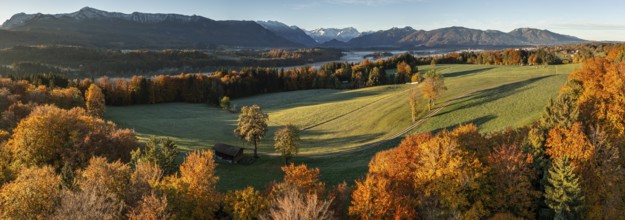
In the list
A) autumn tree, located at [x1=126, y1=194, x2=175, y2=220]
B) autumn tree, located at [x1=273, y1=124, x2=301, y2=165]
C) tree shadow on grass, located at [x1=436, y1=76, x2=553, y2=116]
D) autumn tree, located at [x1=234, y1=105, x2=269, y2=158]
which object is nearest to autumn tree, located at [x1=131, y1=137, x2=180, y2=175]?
autumn tree, located at [x1=234, y1=105, x2=269, y2=158]

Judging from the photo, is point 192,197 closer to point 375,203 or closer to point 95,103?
point 375,203

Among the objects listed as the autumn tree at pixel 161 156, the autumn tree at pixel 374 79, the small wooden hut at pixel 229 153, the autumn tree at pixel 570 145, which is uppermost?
the autumn tree at pixel 374 79

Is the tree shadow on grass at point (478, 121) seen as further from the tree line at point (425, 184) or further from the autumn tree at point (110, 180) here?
the autumn tree at point (110, 180)

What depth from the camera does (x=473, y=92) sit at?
86.5 meters

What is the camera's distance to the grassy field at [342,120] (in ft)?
192

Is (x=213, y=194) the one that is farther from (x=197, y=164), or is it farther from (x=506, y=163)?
(x=506, y=163)

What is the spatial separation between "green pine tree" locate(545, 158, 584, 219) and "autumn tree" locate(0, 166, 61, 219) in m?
46.0

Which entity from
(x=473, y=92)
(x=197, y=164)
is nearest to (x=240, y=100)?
(x=473, y=92)

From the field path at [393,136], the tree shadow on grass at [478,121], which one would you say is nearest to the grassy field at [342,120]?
the tree shadow on grass at [478,121]

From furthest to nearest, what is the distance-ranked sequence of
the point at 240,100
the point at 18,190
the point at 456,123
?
the point at 240,100 < the point at 456,123 < the point at 18,190

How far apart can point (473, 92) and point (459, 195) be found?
57652mm

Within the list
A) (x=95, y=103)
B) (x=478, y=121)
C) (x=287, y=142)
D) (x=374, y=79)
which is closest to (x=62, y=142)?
(x=287, y=142)

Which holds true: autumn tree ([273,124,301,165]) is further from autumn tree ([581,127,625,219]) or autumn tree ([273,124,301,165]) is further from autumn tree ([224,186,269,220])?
autumn tree ([581,127,625,219])

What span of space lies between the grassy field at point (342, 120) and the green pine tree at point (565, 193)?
22311 mm
